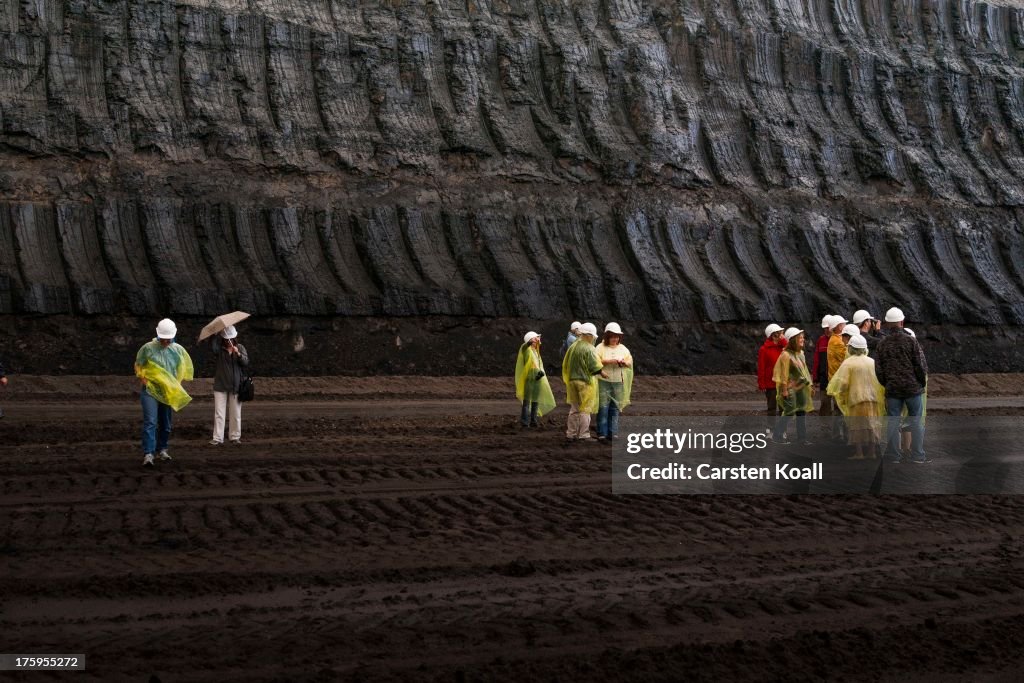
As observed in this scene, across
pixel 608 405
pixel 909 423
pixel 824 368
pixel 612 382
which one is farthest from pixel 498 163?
pixel 909 423

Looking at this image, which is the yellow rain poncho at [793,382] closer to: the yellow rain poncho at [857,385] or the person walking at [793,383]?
the person walking at [793,383]

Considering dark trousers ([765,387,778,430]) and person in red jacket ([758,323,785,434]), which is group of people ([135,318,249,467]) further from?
person in red jacket ([758,323,785,434])

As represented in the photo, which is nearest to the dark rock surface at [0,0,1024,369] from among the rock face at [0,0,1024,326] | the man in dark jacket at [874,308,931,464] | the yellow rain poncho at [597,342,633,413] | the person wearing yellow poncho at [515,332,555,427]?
the rock face at [0,0,1024,326]

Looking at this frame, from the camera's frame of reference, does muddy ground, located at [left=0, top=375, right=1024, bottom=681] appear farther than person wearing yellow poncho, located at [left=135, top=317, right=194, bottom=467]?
No

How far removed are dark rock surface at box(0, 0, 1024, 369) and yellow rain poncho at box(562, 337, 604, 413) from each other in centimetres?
1303

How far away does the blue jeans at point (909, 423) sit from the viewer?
45.5ft

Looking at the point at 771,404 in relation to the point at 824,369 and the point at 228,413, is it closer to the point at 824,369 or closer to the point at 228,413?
the point at 824,369

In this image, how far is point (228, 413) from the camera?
52.1ft

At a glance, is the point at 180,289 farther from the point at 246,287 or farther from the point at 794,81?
the point at 794,81

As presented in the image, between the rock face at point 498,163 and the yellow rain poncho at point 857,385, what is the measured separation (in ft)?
51.3

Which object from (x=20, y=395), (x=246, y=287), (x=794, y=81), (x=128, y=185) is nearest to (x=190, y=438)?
(x=20, y=395)

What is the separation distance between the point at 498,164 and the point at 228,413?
738 inches

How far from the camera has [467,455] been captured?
14.9 metres

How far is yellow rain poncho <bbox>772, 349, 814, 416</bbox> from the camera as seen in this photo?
15.8 meters
